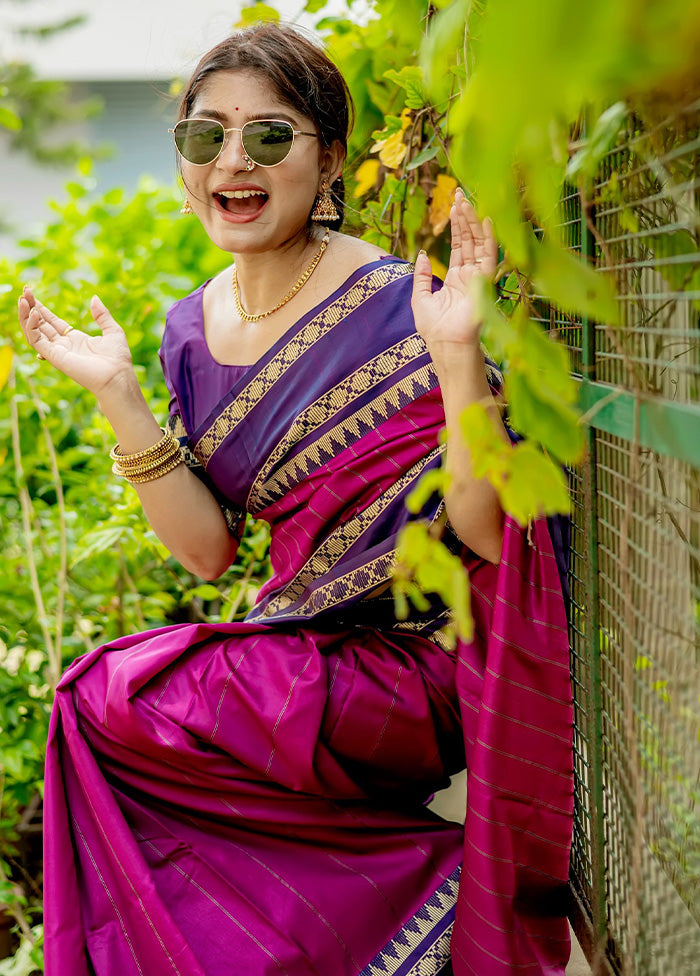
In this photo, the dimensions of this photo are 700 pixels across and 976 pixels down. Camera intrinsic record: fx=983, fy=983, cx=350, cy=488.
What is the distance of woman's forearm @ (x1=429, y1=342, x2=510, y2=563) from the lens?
1285 mm

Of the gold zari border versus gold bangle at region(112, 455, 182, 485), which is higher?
the gold zari border

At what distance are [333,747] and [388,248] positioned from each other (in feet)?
3.66

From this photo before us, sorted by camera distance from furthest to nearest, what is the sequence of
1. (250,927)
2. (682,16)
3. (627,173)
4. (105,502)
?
(105,502) < (250,927) < (627,173) < (682,16)

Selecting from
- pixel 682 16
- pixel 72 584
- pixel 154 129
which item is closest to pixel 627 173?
pixel 682 16

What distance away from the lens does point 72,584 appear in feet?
8.46

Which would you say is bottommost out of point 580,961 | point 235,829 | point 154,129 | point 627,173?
point 580,961

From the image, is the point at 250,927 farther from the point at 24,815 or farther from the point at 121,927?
the point at 24,815

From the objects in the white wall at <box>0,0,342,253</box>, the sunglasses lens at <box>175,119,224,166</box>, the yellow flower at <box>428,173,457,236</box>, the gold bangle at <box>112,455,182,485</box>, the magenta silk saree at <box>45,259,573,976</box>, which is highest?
the white wall at <box>0,0,342,253</box>

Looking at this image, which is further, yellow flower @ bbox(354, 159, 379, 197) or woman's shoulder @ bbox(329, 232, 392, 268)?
yellow flower @ bbox(354, 159, 379, 197)

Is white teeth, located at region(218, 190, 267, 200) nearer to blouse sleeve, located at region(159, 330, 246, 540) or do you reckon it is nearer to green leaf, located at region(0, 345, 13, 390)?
blouse sleeve, located at region(159, 330, 246, 540)

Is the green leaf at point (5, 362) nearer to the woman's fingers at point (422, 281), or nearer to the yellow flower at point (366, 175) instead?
the yellow flower at point (366, 175)

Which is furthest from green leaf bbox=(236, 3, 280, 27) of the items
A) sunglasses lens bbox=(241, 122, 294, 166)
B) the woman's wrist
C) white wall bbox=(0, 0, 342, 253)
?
white wall bbox=(0, 0, 342, 253)

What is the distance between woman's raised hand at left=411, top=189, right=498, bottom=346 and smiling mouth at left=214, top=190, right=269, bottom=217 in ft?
1.48

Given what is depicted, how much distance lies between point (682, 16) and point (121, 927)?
4.61 ft
